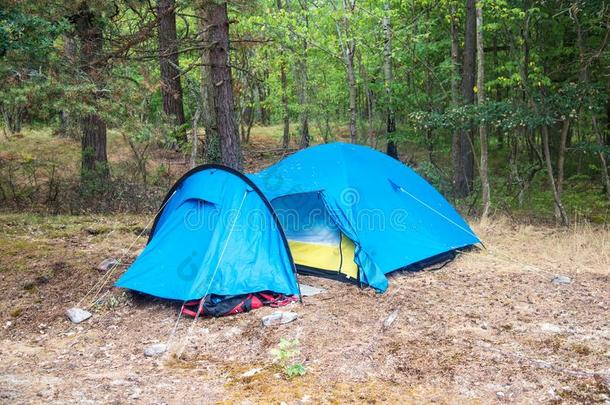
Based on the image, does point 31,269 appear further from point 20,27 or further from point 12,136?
point 12,136

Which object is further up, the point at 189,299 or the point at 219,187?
the point at 219,187

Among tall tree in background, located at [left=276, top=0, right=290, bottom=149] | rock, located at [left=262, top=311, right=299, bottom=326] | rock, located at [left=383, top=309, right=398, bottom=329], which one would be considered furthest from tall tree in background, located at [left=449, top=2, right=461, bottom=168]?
rock, located at [left=262, top=311, right=299, bottom=326]

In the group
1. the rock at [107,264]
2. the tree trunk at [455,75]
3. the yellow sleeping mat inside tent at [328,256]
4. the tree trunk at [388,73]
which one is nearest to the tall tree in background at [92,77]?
the rock at [107,264]

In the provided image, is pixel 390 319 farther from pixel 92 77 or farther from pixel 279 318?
pixel 92 77

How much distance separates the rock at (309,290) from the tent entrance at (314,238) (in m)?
0.40

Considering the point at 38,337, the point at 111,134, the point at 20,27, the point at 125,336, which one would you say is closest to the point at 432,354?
the point at 125,336

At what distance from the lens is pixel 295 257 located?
692 cm

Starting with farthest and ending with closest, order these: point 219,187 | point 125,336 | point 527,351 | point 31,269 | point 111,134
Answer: point 111,134
point 31,269
point 219,187
point 125,336
point 527,351

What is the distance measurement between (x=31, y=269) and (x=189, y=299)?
2.71 m

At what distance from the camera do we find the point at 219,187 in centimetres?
618

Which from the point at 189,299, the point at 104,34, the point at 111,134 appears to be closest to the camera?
the point at 189,299

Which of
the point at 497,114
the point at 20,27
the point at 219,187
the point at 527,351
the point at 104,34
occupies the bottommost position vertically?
the point at 527,351

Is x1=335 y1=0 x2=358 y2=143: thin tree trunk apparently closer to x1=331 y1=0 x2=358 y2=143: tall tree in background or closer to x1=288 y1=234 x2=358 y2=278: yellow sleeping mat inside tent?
x1=331 y1=0 x2=358 y2=143: tall tree in background

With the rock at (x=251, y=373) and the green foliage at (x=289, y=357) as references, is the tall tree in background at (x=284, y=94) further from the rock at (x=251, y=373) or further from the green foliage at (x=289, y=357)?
the rock at (x=251, y=373)
